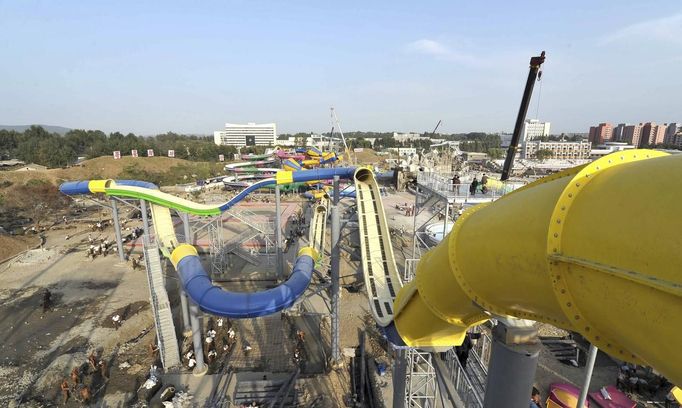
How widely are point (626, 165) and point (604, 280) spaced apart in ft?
2.83

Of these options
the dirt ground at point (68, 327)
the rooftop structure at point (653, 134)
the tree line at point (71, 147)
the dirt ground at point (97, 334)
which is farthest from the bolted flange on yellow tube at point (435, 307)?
the rooftop structure at point (653, 134)

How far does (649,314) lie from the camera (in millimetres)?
1874

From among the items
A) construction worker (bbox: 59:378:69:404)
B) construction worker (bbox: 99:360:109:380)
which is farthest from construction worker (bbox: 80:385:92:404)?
construction worker (bbox: 99:360:109:380)

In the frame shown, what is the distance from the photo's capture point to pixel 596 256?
215cm

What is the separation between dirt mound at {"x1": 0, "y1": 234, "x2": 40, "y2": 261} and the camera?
2370cm

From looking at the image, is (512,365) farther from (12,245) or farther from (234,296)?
(12,245)

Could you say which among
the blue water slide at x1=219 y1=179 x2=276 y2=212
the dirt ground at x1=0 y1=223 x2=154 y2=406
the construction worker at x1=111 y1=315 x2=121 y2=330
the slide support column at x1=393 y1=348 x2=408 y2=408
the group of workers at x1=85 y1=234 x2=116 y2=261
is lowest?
the dirt ground at x1=0 y1=223 x2=154 y2=406

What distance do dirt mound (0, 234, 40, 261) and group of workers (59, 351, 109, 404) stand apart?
1701cm

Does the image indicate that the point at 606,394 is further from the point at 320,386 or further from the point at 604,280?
the point at 604,280

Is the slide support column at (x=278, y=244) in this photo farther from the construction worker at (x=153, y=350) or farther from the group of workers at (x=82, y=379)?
the group of workers at (x=82, y=379)

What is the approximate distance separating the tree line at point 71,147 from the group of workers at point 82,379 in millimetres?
67471

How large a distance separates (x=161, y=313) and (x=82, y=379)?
3288 millimetres

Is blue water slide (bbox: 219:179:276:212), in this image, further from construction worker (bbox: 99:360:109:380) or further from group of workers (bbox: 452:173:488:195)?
group of workers (bbox: 452:173:488:195)

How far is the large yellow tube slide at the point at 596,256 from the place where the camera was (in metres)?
1.80
